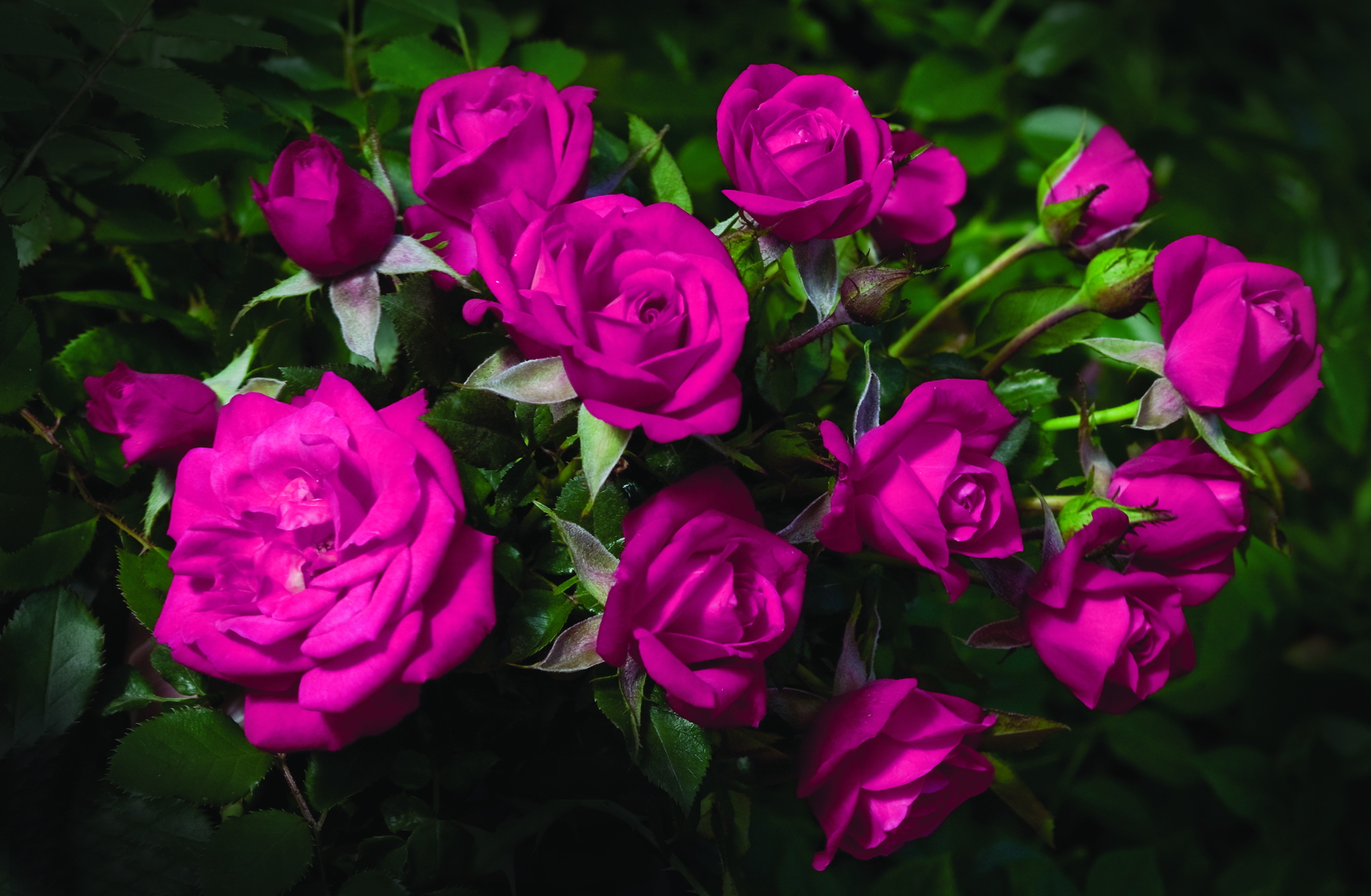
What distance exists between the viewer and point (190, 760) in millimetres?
352

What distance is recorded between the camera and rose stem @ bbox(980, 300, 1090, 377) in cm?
42

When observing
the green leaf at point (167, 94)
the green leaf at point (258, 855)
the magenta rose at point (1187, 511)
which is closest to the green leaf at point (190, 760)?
the green leaf at point (258, 855)

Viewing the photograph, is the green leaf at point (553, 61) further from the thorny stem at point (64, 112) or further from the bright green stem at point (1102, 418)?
the bright green stem at point (1102, 418)

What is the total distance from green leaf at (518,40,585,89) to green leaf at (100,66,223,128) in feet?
0.61

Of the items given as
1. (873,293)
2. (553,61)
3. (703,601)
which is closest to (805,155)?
(873,293)

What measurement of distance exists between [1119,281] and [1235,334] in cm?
7

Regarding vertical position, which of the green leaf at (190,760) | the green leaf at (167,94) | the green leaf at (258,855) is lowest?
the green leaf at (258,855)

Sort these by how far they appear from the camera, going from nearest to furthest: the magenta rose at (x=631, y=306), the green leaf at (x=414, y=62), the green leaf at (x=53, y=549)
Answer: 1. the magenta rose at (x=631, y=306)
2. the green leaf at (x=53, y=549)
3. the green leaf at (x=414, y=62)

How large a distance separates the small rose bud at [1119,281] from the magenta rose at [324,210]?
30 centimetres

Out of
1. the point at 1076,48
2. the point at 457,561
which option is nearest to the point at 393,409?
the point at 457,561

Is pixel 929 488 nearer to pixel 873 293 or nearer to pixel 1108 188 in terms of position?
pixel 873 293

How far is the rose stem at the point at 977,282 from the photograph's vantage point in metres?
0.45

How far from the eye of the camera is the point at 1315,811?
2.46 feet

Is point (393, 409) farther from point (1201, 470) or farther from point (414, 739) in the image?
point (1201, 470)
